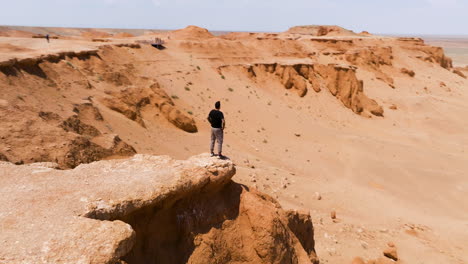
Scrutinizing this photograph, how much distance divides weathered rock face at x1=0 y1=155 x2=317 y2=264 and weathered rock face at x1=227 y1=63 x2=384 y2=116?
66.3 feet

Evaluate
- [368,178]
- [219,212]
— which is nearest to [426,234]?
[368,178]

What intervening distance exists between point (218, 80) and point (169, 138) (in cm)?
1022

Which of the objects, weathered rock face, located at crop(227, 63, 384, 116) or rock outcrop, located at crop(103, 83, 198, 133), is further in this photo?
weathered rock face, located at crop(227, 63, 384, 116)

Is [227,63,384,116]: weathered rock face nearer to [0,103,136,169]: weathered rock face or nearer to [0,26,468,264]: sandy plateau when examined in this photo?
[0,26,468,264]: sandy plateau

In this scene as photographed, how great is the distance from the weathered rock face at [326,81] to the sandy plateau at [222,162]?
112mm

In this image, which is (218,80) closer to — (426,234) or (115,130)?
(115,130)

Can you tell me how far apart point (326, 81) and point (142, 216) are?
1003 inches

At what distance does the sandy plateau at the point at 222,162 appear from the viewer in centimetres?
460

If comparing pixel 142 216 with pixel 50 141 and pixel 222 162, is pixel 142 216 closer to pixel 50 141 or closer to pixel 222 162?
pixel 222 162

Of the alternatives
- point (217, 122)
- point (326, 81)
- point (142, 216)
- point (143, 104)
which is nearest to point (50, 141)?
point (217, 122)

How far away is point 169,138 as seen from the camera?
1377 cm

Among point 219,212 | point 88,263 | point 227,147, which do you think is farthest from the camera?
point 227,147

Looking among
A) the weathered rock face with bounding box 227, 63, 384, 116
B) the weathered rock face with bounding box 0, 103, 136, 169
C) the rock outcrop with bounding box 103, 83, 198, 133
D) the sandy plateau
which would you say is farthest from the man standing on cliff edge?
the weathered rock face with bounding box 227, 63, 384, 116

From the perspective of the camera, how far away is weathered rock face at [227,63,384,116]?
26.3 meters
